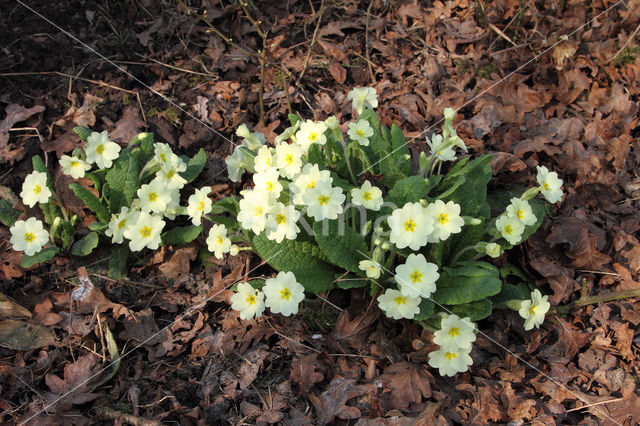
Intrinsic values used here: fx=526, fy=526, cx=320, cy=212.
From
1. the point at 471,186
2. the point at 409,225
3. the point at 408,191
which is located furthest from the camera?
the point at 471,186

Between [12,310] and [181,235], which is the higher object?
[181,235]

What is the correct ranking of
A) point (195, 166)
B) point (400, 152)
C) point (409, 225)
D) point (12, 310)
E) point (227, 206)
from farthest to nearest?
point (195, 166) → point (400, 152) → point (227, 206) → point (12, 310) → point (409, 225)

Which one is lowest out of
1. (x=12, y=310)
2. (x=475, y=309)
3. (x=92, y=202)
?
(x=12, y=310)

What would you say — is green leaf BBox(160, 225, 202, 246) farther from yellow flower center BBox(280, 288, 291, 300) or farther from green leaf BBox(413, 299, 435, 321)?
green leaf BBox(413, 299, 435, 321)

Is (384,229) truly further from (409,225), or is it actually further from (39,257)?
(39,257)

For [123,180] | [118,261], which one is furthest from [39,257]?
[123,180]

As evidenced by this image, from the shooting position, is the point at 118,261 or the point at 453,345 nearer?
the point at 453,345

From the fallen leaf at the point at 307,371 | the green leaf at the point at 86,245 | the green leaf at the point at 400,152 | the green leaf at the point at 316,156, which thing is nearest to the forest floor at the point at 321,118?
the fallen leaf at the point at 307,371
